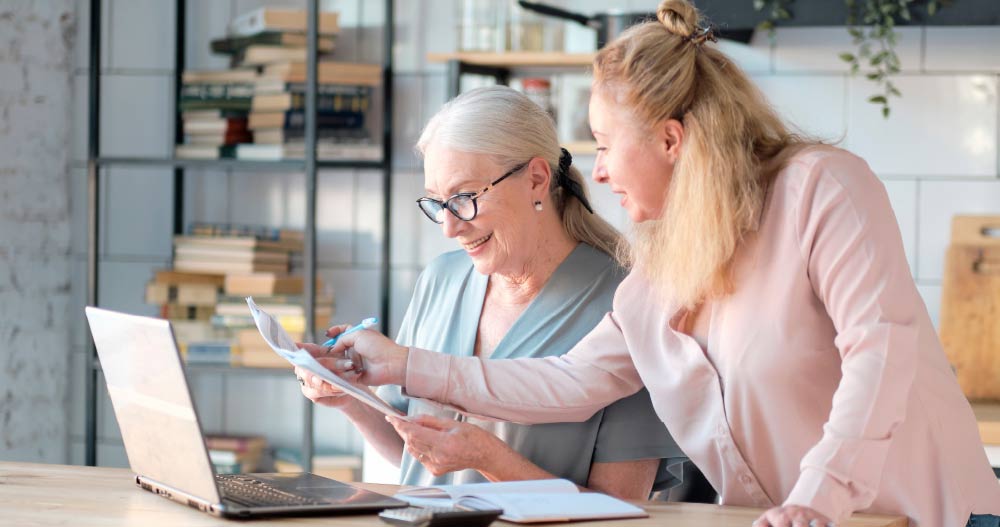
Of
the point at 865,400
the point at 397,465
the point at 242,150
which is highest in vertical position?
the point at 242,150

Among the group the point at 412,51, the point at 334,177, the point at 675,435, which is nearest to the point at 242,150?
the point at 334,177

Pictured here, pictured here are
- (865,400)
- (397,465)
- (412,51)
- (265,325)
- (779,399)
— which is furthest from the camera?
(412,51)

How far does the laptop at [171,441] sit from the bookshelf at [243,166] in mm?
1852

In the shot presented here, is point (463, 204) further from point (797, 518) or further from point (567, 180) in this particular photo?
point (797, 518)

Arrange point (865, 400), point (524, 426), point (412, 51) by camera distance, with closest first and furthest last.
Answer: point (865, 400)
point (524, 426)
point (412, 51)

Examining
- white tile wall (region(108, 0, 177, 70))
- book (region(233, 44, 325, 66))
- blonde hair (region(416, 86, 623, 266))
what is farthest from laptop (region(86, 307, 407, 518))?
white tile wall (region(108, 0, 177, 70))

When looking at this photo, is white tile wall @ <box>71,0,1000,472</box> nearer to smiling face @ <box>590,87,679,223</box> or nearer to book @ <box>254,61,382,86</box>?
book @ <box>254,61,382,86</box>

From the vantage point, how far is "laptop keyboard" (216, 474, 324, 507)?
5.07ft

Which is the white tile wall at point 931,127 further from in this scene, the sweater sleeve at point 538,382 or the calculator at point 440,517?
the calculator at point 440,517

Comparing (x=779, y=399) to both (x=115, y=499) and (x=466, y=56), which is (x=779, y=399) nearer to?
(x=115, y=499)

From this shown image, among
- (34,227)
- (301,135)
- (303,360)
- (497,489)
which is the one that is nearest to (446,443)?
(497,489)

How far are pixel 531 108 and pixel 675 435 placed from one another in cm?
62

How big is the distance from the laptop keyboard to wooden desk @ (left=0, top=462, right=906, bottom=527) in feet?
0.13

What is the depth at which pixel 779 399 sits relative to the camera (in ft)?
5.39
